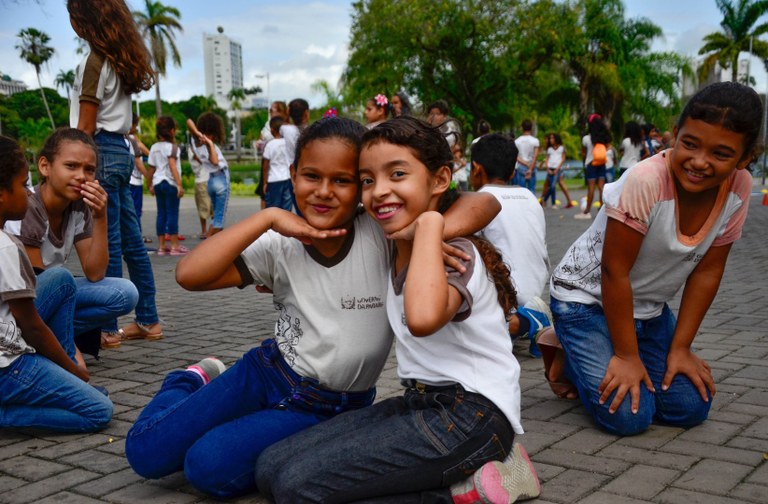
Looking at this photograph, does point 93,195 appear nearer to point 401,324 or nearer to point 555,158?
point 401,324

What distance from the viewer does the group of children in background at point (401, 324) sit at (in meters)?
2.49

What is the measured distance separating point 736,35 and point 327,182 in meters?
50.9

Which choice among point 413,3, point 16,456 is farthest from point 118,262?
point 413,3

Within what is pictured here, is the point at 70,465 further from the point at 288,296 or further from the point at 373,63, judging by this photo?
the point at 373,63

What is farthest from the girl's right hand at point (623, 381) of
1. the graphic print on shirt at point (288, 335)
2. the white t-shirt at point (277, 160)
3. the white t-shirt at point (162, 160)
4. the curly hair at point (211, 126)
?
the curly hair at point (211, 126)

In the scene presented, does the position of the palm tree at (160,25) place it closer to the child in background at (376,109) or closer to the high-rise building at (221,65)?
the child in background at (376,109)

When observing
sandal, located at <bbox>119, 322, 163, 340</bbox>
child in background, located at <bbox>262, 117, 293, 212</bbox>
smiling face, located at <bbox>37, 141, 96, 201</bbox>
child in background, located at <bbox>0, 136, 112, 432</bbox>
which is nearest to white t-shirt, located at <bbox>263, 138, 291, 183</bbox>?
child in background, located at <bbox>262, 117, 293, 212</bbox>

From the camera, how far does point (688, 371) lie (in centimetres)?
344

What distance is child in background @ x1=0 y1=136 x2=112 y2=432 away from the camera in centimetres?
329

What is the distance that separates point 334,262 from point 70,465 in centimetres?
132

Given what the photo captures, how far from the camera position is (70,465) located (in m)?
3.09

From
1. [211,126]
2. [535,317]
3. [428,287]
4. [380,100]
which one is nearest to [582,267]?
[535,317]

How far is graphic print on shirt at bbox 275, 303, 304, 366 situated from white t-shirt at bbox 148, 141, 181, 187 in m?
7.88

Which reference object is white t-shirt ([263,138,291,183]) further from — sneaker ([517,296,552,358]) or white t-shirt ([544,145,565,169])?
white t-shirt ([544,145,565,169])
